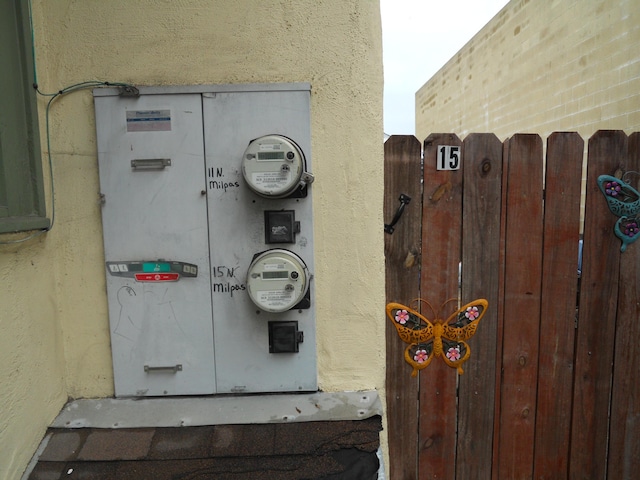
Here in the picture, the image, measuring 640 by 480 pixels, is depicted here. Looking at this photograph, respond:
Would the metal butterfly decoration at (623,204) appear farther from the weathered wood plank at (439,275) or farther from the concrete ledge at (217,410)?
the concrete ledge at (217,410)

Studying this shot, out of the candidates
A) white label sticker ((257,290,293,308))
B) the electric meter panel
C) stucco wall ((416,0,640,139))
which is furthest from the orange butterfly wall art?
stucco wall ((416,0,640,139))

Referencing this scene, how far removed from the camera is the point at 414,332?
84.0 inches

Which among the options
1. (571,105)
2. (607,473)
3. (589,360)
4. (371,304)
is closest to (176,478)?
(371,304)

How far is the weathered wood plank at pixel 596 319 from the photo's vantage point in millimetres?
2176

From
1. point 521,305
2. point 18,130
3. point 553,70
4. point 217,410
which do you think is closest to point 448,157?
point 521,305

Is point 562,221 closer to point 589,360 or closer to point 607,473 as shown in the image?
point 589,360

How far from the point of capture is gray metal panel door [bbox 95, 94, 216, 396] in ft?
5.73

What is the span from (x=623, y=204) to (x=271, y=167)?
1.84 metres

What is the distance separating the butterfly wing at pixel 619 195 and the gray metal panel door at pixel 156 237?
203 cm

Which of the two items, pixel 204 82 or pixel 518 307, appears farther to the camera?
pixel 518 307

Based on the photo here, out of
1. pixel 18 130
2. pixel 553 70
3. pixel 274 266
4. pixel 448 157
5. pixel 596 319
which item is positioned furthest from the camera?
pixel 553 70

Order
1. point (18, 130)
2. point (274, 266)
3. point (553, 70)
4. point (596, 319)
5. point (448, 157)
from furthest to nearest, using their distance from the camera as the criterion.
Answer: point (553, 70) → point (596, 319) → point (448, 157) → point (274, 266) → point (18, 130)

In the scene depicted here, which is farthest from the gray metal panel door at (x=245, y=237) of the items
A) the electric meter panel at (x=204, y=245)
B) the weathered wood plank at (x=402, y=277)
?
the weathered wood plank at (x=402, y=277)

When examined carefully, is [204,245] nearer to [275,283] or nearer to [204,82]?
[275,283]
